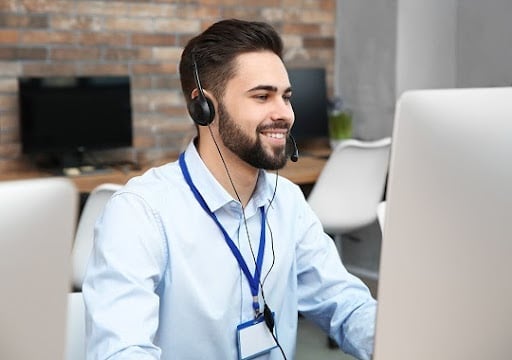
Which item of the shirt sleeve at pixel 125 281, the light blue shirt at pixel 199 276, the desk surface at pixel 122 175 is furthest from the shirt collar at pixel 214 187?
the desk surface at pixel 122 175

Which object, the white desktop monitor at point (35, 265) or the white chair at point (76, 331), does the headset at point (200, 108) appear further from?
the white desktop monitor at point (35, 265)

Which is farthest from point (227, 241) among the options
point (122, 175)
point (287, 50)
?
point (287, 50)

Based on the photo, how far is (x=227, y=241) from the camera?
1464 millimetres

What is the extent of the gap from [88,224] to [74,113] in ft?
3.16

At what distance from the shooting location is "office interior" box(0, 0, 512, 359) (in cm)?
356

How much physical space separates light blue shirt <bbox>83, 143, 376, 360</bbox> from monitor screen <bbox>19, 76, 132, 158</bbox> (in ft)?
6.65

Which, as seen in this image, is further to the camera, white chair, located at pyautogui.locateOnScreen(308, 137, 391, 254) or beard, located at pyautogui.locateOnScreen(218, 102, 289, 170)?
white chair, located at pyautogui.locateOnScreen(308, 137, 391, 254)

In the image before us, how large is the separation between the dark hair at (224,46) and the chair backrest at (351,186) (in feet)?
6.21

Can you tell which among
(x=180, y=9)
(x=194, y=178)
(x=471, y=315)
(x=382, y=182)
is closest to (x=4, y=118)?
(x=180, y=9)

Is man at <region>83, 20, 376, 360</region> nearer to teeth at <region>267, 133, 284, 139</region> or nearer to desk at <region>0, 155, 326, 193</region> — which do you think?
teeth at <region>267, 133, 284, 139</region>

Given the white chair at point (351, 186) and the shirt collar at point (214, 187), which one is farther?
the white chair at point (351, 186)

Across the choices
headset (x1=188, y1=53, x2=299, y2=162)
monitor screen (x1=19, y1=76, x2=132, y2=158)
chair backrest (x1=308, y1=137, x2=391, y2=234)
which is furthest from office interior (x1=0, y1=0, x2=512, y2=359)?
headset (x1=188, y1=53, x2=299, y2=162)

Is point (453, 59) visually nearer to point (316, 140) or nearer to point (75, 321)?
point (316, 140)

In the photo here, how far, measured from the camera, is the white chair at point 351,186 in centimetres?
351
